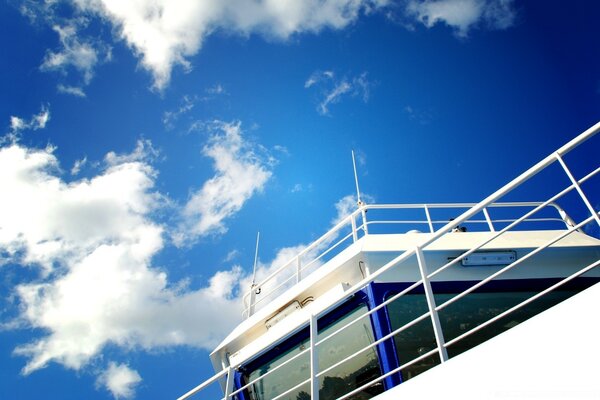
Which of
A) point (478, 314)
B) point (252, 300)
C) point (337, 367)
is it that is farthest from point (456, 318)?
point (252, 300)

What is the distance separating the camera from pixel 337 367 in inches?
183

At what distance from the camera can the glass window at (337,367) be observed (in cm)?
444

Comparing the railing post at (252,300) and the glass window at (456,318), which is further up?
the railing post at (252,300)

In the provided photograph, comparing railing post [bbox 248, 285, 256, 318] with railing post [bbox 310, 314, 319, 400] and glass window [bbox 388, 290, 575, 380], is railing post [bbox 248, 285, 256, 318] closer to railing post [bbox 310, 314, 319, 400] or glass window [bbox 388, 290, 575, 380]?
glass window [bbox 388, 290, 575, 380]

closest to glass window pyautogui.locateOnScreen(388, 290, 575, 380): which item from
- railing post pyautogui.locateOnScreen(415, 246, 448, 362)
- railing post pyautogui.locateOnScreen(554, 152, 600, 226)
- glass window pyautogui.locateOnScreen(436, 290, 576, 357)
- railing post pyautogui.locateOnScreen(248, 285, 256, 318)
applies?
glass window pyautogui.locateOnScreen(436, 290, 576, 357)

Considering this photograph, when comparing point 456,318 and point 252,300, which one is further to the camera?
point 252,300

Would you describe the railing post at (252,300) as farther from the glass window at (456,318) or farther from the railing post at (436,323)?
the railing post at (436,323)

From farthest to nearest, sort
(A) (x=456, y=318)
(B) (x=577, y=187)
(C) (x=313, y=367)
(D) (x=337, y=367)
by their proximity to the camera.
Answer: (D) (x=337, y=367), (A) (x=456, y=318), (C) (x=313, y=367), (B) (x=577, y=187)

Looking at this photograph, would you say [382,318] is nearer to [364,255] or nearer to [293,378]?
[364,255]

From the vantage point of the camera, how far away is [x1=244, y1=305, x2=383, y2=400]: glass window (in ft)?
14.6

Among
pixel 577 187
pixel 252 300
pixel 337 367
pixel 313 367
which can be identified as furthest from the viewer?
pixel 252 300

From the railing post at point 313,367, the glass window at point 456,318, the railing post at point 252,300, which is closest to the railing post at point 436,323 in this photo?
the railing post at point 313,367

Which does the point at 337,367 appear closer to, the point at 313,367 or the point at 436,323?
the point at 313,367

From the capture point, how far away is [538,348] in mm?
2020
